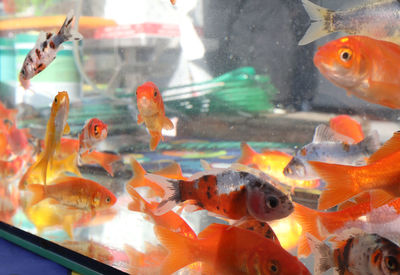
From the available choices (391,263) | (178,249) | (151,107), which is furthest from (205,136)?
(391,263)

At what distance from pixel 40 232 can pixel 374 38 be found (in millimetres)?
1143

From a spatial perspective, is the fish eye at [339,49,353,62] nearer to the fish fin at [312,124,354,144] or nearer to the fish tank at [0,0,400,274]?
the fish tank at [0,0,400,274]

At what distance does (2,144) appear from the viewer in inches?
71.7

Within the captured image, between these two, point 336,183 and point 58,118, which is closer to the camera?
point 336,183

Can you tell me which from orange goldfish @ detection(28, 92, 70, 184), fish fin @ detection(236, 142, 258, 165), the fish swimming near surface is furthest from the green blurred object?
the fish swimming near surface

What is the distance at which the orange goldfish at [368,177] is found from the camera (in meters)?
0.66

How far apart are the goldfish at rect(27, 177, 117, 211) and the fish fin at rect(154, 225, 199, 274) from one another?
48 centimetres

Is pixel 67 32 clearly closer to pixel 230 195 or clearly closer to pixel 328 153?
pixel 230 195

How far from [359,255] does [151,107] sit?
62 centimetres

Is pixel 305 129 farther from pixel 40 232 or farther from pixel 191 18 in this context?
pixel 40 232

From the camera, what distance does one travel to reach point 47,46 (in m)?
1.02

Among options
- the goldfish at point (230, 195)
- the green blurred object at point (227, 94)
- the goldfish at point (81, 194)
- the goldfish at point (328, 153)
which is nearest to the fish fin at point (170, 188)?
the goldfish at point (230, 195)

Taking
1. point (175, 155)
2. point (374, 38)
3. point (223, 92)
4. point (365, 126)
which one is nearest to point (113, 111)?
point (175, 155)

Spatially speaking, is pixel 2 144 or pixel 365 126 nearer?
pixel 365 126
